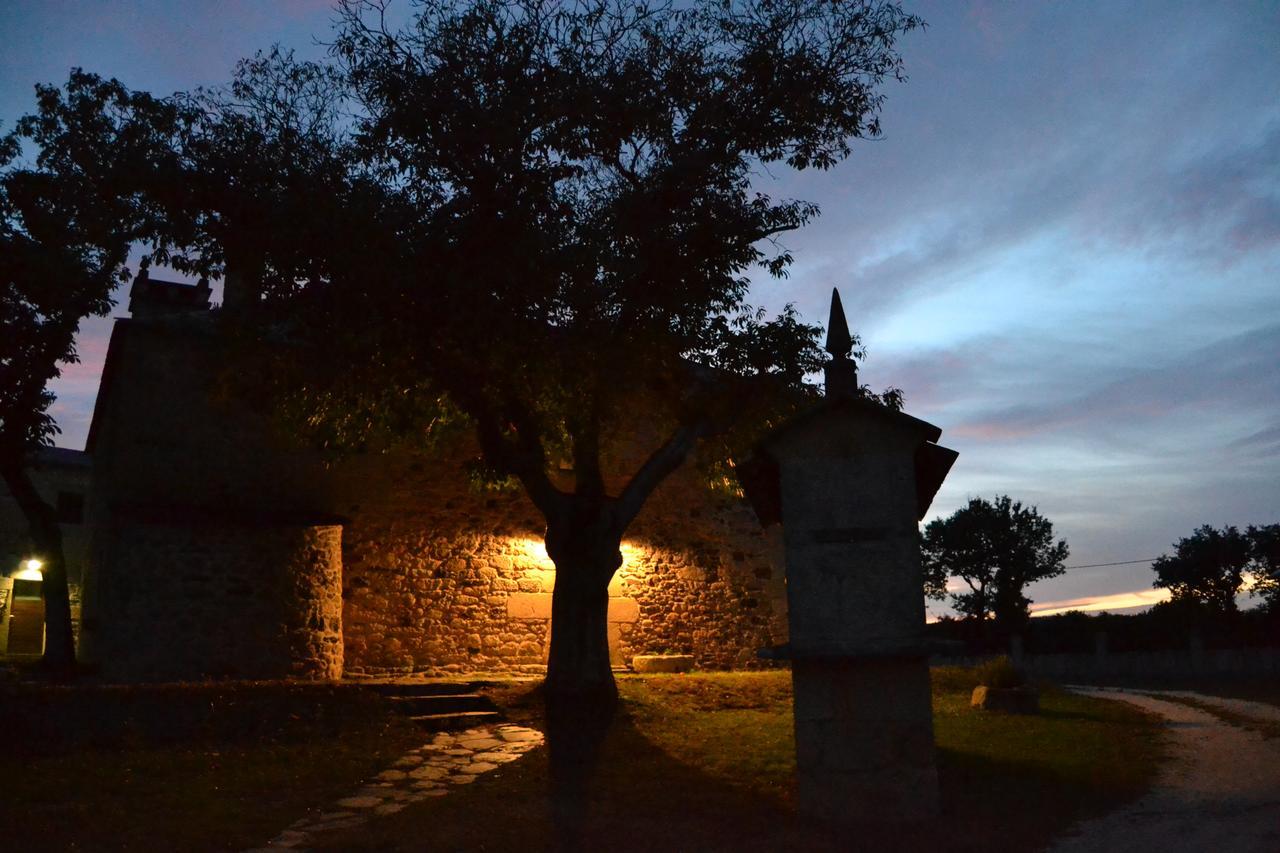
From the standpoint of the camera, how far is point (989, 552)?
2111 inches

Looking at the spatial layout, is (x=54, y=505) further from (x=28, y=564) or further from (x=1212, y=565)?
(x=1212, y=565)

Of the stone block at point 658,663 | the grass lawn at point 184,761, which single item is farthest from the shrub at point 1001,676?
the grass lawn at point 184,761

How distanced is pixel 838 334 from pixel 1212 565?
46.5 meters

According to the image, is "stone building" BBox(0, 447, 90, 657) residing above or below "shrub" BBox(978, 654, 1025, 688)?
above

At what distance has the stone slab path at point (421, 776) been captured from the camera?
22.7 feet

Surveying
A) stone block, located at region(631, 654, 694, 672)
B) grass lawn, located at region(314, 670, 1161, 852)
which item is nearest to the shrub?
grass lawn, located at region(314, 670, 1161, 852)

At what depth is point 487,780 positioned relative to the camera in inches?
340

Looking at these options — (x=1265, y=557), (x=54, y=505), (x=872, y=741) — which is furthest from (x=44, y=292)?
(x=1265, y=557)

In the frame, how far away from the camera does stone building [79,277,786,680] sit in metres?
14.6

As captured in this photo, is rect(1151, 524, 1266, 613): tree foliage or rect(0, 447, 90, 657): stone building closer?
rect(0, 447, 90, 657): stone building

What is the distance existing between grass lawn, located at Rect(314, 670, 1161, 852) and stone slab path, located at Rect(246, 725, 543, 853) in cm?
24

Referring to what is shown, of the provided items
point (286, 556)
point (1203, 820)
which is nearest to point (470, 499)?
point (286, 556)

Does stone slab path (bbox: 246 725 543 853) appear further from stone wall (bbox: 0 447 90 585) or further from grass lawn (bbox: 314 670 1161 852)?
stone wall (bbox: 0 447 90 585)

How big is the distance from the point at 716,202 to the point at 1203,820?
8.19m
